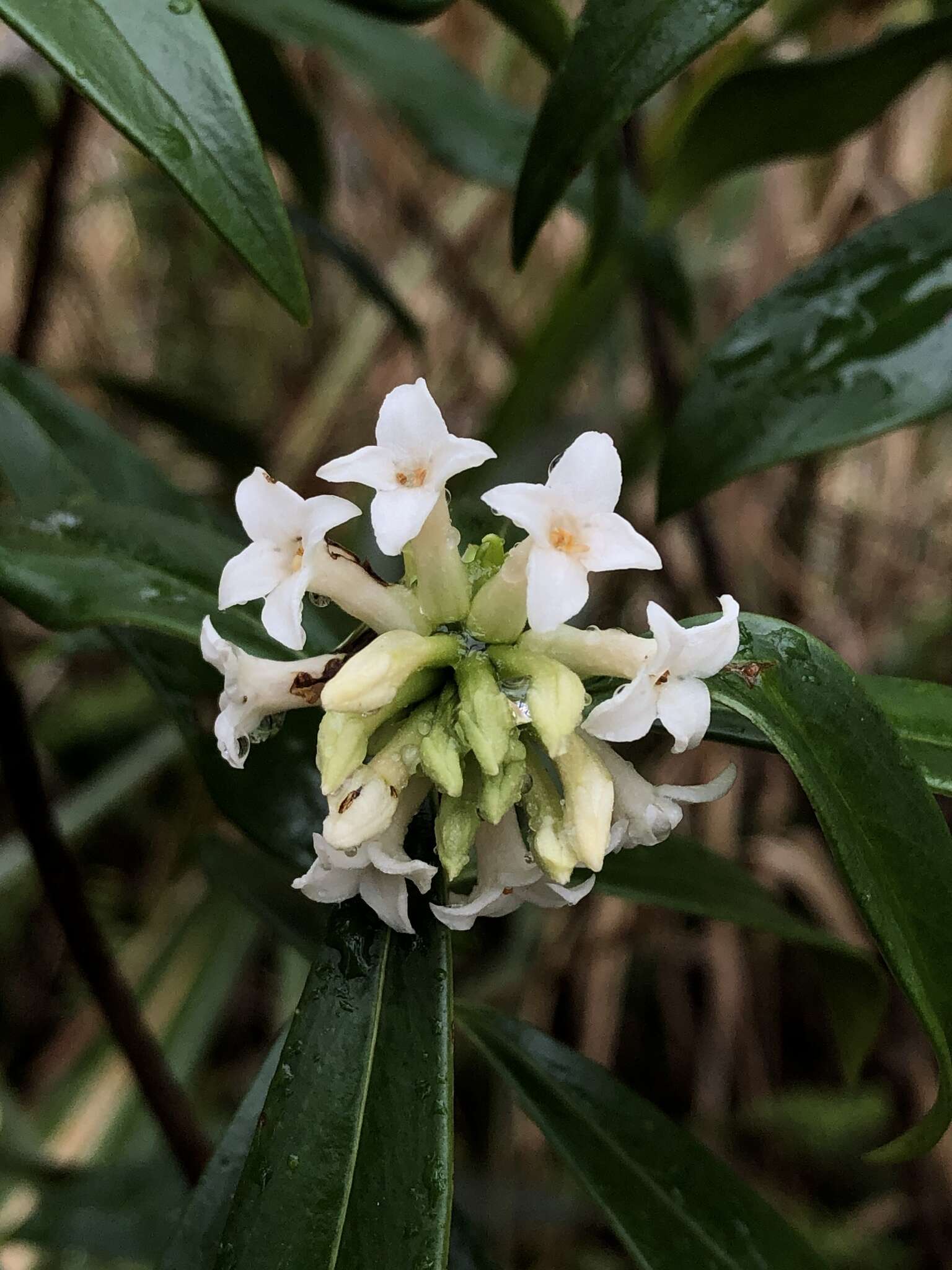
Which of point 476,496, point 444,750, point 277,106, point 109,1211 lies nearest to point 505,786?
point 444,750

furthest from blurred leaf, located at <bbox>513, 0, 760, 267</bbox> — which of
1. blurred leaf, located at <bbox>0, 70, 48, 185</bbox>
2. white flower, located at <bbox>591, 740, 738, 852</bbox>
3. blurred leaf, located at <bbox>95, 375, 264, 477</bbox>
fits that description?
blurred leaf, located at <bbox>95, 375, 264, 477</bbox>

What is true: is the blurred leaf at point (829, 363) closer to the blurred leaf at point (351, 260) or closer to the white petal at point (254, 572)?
the white petal at point (254, 572)

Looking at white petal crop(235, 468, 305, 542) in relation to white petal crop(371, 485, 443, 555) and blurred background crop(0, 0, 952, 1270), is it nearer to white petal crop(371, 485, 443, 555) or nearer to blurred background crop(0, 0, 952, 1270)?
white petal crop(371, 485, 443, 555)

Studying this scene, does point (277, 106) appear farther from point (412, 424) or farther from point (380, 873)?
point (380, 873)

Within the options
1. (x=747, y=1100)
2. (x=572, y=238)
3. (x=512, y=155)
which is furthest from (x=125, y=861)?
(x=572, y=238)

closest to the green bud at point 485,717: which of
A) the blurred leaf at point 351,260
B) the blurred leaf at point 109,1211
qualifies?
the blurred leaf at point 109,1211

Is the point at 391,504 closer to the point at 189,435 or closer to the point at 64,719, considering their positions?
the point at 189,435
